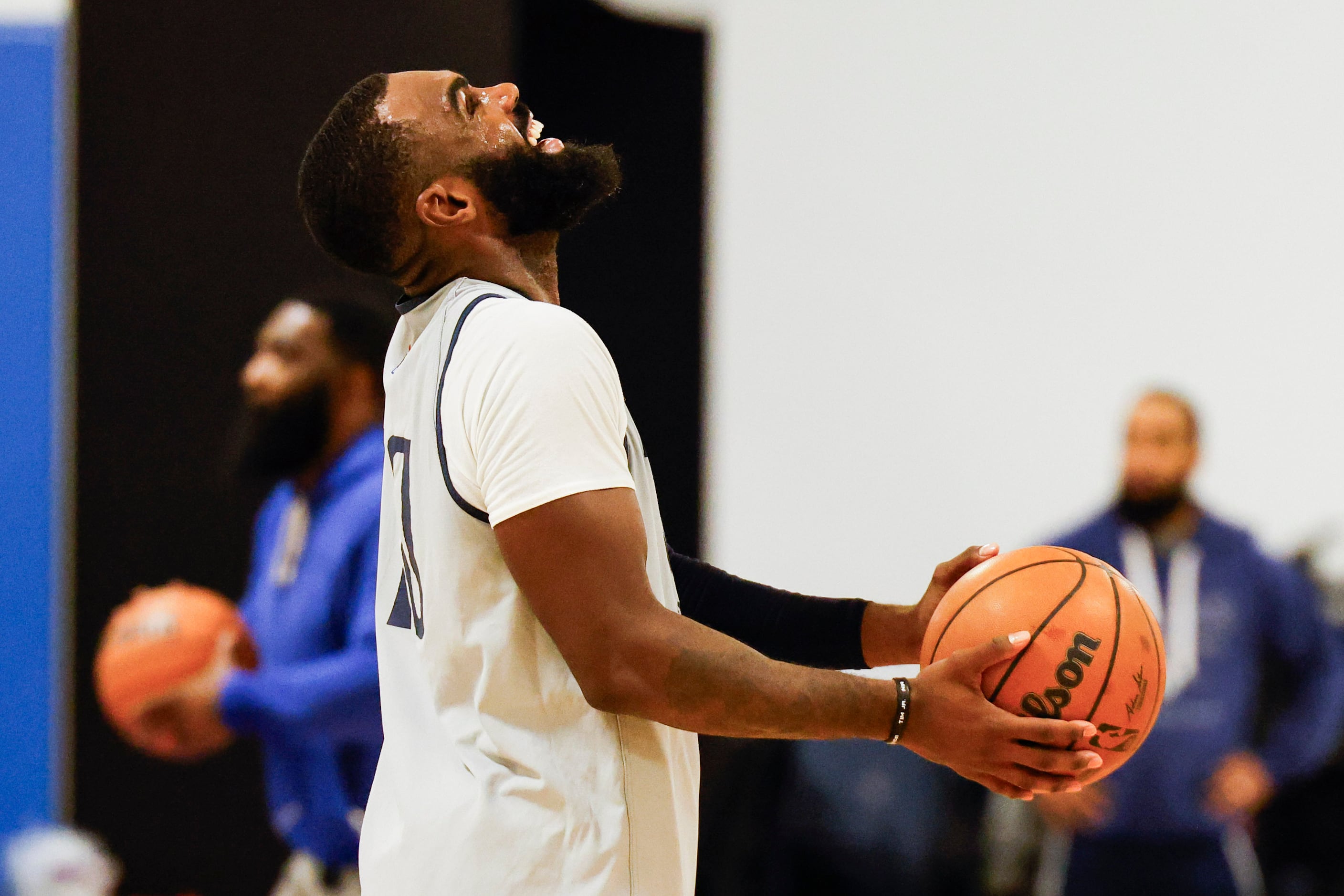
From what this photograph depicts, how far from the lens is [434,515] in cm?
156

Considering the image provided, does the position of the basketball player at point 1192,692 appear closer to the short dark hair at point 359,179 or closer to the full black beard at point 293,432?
the full black beard at point 293,432

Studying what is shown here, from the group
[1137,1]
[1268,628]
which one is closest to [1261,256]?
[1137,1]

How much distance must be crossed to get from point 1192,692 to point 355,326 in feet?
9.17

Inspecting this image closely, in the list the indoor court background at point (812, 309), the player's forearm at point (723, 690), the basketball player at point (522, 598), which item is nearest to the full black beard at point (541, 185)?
the basketball player at point (522, 598)

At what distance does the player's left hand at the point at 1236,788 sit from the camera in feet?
14.7

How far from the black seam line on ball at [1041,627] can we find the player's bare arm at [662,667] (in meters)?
0.06

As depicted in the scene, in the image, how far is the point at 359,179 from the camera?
1.66 metres

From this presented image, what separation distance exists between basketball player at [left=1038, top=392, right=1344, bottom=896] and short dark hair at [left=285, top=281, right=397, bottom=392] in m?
2.36

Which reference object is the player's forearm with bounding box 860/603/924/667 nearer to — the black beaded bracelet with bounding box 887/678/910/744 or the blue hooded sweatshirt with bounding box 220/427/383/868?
the black beaded bracelet with bounding box 887/678/910/744

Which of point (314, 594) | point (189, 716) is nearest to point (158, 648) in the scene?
point (189, 716)

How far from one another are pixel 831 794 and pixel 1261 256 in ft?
7.98

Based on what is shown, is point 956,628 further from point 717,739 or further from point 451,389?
point 717,739
